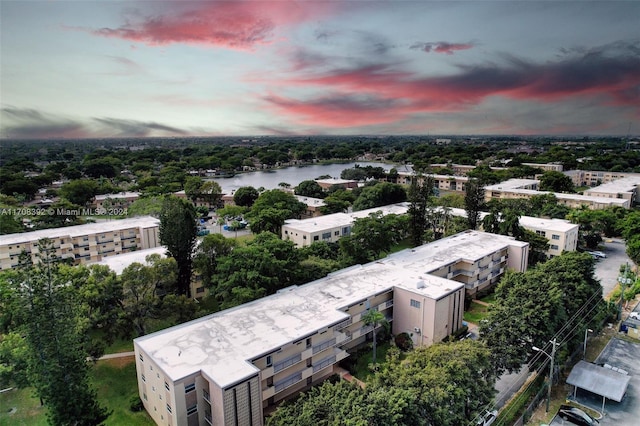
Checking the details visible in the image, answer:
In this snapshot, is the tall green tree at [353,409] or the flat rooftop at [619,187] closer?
the tall green tree at [353,409]

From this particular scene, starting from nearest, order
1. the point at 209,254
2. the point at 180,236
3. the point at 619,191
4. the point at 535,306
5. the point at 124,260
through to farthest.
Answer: the point at 535,306
the point at 180,236
the point at 209,254
the point at 124,260
the point at 619,191

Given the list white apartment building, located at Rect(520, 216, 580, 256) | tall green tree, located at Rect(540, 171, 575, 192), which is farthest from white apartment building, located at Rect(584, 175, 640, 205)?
white apartment building, located at Rect(520, 216, 580, 256)

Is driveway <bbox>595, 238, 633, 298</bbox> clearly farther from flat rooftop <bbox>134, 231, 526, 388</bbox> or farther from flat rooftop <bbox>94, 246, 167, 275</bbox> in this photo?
flat rooftop <bbox>94, 246, 167, 275</bbox>

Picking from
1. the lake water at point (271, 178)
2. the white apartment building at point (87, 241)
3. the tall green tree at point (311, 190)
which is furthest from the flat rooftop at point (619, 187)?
the white apartment building at point (87, 241)

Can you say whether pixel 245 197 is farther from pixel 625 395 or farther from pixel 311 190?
pixel 625 395

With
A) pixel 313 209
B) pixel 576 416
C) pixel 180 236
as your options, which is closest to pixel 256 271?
pixel 180 236

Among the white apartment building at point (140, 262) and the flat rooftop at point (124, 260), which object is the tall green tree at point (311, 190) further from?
the white apartment building at point (140, 262)

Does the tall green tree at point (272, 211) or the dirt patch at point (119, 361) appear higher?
the tall green tree at point (272, 211)
